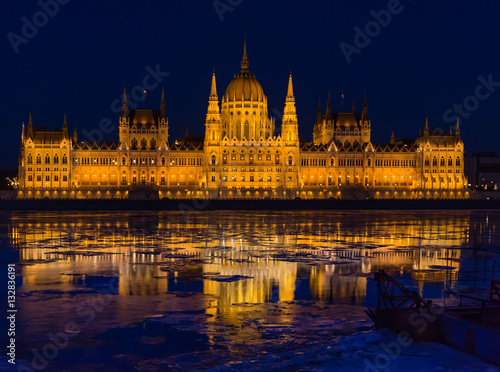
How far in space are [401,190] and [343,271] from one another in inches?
3742

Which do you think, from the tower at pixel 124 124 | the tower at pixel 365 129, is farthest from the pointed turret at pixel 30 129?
the tower at pixel 365 129

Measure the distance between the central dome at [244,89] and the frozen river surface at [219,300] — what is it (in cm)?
9132

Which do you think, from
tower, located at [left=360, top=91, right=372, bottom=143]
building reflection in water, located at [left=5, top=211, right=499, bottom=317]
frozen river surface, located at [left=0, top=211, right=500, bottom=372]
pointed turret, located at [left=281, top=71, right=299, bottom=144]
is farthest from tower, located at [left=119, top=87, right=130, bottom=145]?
frozen river surface, located at [left=0, top=211, right=500, bottom=372]

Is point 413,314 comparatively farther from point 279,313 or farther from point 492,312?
point 279,313

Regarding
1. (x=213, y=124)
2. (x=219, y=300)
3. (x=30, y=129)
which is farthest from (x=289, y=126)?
(x=219, y=300)

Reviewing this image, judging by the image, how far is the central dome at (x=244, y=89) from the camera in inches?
4995

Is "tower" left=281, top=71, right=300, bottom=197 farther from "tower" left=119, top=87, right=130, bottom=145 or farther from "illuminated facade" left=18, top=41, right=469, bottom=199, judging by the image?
"tower" left=119, top=87, right=130, bottom=145

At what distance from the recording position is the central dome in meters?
127

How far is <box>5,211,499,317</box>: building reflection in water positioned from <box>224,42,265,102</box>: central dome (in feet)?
271

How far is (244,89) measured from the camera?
126938mm

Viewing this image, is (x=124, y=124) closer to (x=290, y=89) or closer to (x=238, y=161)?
(x=238, y=161)

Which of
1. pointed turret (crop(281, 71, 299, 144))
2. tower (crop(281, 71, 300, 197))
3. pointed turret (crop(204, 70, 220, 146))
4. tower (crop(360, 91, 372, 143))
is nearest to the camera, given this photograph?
tower (crop(281, 71, 300, 197))

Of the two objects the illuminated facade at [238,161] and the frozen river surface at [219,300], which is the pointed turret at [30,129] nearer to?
the illuminated facade at [238,161]

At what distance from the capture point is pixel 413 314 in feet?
50.6
